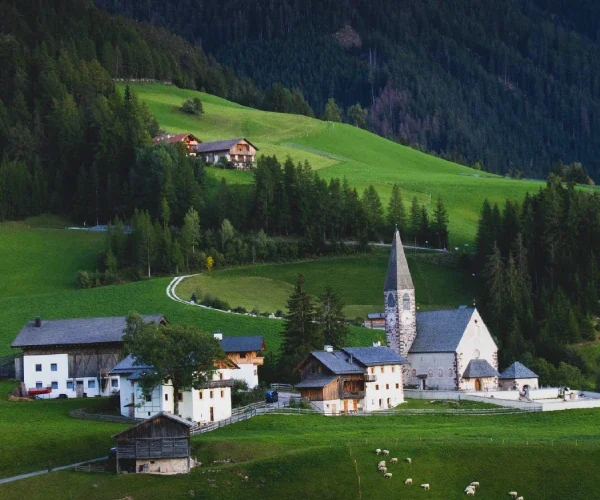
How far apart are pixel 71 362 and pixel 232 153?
3439 inches

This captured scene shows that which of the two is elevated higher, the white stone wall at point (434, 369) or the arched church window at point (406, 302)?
the arched church window at point (406, 302)

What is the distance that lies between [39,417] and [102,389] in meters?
16.1

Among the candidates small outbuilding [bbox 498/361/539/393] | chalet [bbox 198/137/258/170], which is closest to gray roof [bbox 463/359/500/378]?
small outbuilding [bbox 498/361/539/393]

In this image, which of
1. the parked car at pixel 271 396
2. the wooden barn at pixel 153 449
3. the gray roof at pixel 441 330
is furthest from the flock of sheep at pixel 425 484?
the gray roof at pixel 441 330

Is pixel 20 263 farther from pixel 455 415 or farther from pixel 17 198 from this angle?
pixel 455 415

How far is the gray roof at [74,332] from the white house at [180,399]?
1479 cm

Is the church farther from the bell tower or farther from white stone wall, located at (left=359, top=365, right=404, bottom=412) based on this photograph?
white stone wall, located at (left=359, top=365, right=404, bottom=412)

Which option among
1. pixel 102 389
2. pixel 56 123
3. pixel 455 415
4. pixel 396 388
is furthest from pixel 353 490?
pixel 56 123

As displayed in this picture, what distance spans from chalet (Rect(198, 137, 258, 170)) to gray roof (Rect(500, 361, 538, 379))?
286ft

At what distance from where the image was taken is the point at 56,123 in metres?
194

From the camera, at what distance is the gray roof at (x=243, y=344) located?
354ft

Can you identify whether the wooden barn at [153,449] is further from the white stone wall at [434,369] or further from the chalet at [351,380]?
the white stone wall at [434,369]

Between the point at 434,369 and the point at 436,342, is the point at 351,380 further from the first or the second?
the point at 436,342

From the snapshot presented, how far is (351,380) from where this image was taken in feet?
332
